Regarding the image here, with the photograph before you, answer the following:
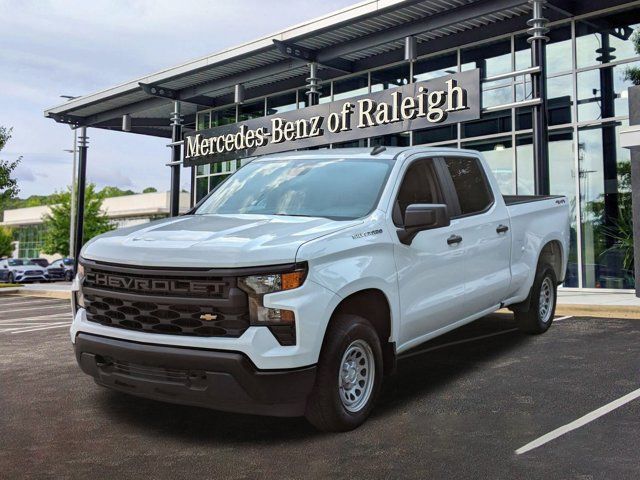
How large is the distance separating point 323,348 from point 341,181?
1.69 meters

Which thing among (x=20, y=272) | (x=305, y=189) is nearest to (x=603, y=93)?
(x=305, y=189)

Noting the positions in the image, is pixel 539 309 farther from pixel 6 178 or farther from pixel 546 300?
pixel 6 178

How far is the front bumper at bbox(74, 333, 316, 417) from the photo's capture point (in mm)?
3900

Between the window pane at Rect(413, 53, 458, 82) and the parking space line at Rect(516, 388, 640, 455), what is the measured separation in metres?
13.2

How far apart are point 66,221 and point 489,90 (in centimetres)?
4141

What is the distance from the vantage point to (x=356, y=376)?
4.50m

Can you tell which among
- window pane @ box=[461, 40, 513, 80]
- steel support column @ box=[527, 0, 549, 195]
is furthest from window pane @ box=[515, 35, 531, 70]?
steel support column @ box=[527, 0, 549, 195]

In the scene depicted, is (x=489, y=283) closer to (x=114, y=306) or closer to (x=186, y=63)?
(x=114, y=306)

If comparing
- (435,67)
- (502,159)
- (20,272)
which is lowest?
(20,272)

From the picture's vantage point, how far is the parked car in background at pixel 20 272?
116 feet

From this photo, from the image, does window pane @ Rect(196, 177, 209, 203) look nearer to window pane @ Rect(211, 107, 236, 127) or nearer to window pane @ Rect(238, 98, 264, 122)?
window pane @ Rect(211, 107, 236, 127)

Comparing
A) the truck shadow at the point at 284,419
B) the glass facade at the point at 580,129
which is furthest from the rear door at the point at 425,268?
the glass facade at the point at 580,129

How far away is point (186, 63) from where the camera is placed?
1958 centimetres

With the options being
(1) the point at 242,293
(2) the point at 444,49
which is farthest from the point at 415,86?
(1) the point at 242,293
